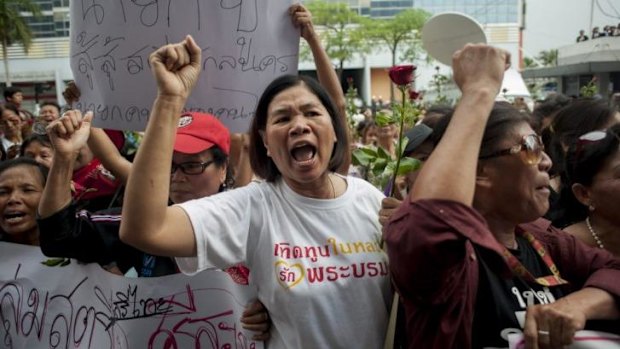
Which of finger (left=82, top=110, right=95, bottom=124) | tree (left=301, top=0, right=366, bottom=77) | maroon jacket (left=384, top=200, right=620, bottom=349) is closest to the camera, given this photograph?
maroon jacket (left=384, top=200, right=620, bottom=349)

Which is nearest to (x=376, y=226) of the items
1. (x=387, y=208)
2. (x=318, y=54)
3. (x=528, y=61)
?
(x=387, y=208)

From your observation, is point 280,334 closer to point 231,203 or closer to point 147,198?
point 231,203

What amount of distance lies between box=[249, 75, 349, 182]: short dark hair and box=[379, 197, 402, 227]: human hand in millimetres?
303

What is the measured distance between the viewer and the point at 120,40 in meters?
2.40

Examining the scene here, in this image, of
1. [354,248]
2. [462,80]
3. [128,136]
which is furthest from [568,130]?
[128,136]

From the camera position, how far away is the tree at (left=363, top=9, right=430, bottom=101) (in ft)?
136

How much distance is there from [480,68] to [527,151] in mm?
399

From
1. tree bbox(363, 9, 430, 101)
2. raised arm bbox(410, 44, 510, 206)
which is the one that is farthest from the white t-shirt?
tree bbox(363, 9, 430, 101)

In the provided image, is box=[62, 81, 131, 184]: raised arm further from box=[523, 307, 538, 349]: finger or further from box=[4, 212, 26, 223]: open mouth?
box=[523, 307, 538, 349]: finger

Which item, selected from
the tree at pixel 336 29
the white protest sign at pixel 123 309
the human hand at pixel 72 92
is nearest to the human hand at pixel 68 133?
the human hand at pixel 72 92

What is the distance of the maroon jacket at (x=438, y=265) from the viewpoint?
113 cm

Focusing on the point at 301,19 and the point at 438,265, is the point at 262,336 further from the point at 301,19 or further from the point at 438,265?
the point at 301,19

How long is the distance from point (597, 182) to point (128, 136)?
357 centimetres

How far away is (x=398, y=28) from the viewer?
139 ft
